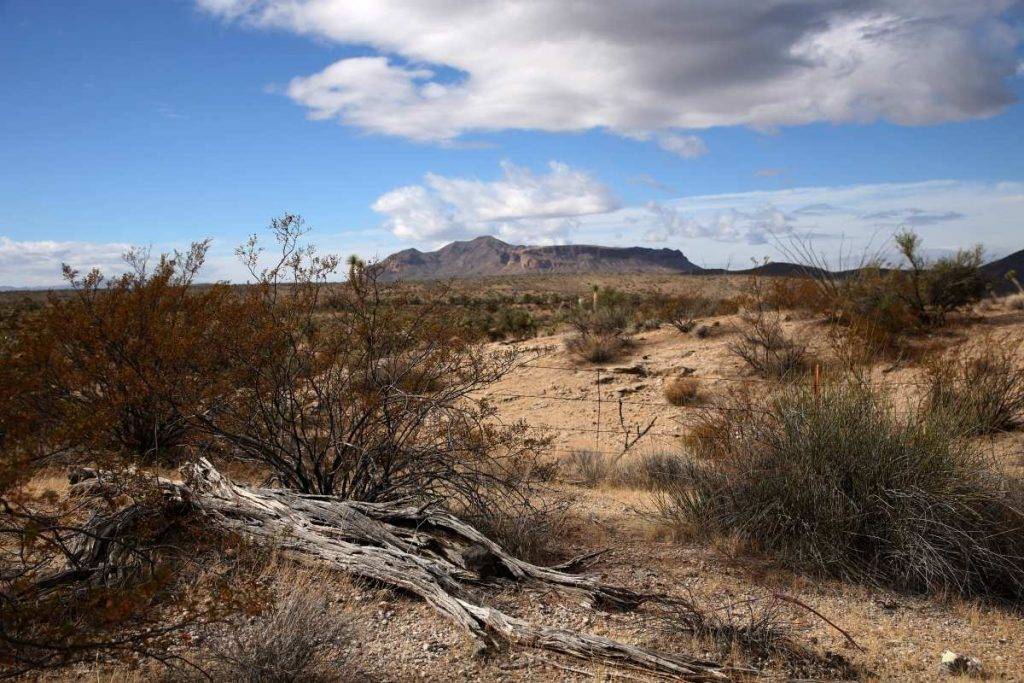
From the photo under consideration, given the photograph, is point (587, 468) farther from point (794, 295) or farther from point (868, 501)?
point (794, 295)

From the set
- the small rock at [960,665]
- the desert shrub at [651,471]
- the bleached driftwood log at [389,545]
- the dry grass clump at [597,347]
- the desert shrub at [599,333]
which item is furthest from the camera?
the desert shrub at [599,333]

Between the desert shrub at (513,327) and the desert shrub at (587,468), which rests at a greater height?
the desert shrub at (513,327)

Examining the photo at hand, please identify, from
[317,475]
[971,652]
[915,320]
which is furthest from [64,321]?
[915,320]

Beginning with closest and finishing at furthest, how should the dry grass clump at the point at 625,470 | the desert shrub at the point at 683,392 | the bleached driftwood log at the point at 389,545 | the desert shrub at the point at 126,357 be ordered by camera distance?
the bleached driftwood log at the point at 389,545, the desert shrub at the point at 126,357, the dry grass clump at the point at 625,470, the desert shrub at the point at 683,392

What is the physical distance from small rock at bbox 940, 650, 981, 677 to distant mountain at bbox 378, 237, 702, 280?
5827 inches

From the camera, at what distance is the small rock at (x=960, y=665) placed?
17.4 feet

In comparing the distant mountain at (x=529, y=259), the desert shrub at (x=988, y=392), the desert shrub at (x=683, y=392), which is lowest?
the desert shrub at (x=683, y=392)

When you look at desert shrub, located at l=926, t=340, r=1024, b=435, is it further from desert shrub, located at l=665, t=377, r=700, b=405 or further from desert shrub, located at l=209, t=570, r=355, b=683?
desert shrub, located at l=209, t=570, r=355, b=683

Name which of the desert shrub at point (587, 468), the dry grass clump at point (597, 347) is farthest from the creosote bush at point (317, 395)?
the dry grass clump at point (597, 347)

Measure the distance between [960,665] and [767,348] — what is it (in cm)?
1499

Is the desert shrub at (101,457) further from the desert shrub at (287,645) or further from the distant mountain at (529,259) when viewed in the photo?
the distant mountain at (529,259)

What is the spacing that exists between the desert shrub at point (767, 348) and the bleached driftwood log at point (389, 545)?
515 inches

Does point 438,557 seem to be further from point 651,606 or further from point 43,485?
point 43,485

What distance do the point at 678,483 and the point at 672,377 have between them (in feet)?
39.8
